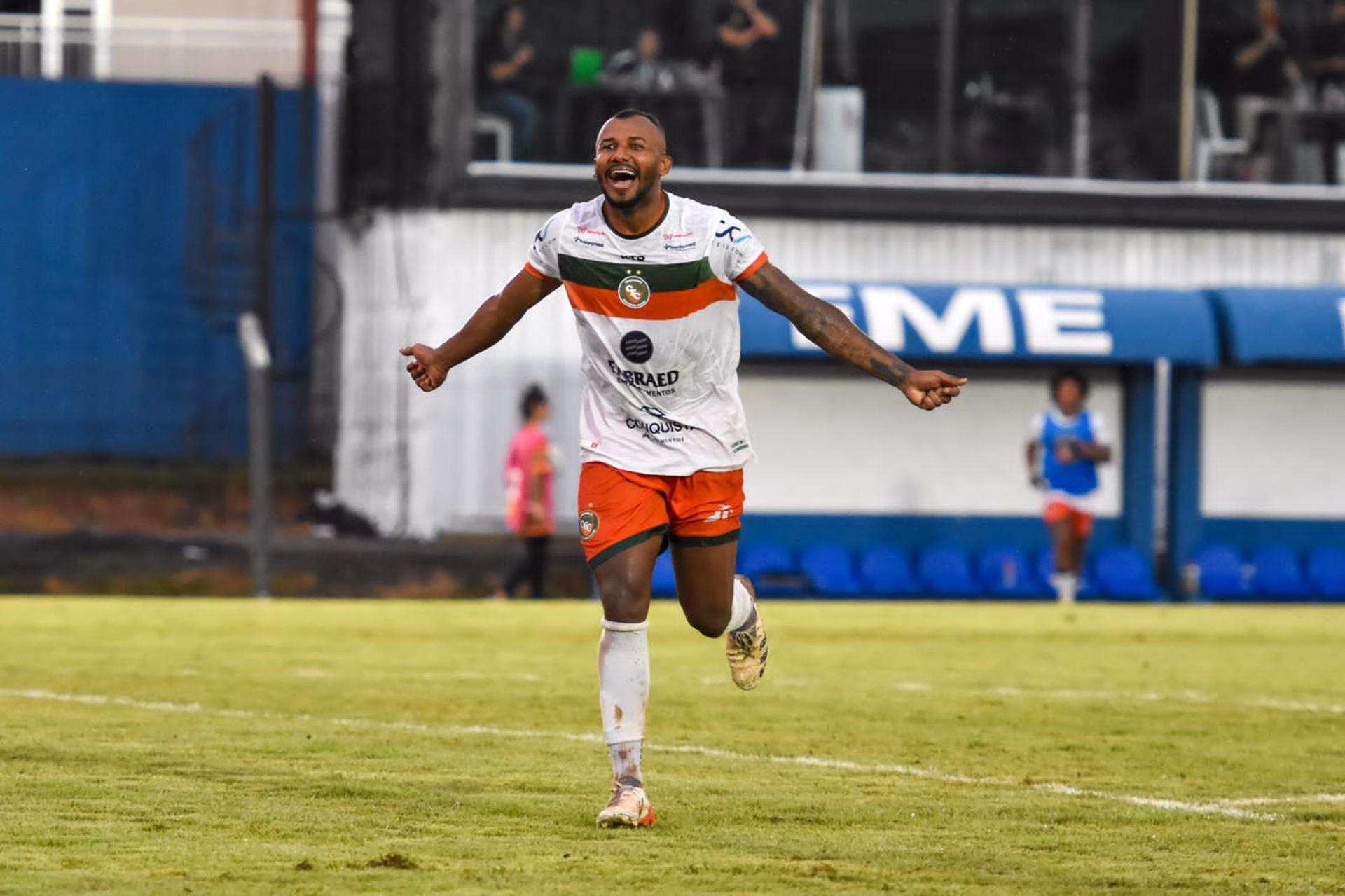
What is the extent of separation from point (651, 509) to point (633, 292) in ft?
2.29

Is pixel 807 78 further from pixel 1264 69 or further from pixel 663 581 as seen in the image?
pixel 663 581

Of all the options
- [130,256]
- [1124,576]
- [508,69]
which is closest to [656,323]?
[1124,576]

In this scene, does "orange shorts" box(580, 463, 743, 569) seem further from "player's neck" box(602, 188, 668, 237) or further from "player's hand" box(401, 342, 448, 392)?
"player's neck" box(602, 188, 668, 237)

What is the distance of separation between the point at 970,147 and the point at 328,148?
8.49 metres

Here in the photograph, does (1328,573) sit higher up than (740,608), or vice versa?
(740,608)

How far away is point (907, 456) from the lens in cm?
2589

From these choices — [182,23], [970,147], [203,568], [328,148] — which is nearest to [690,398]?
[203,568]

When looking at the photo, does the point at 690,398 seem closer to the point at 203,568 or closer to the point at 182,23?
the point at 203,568

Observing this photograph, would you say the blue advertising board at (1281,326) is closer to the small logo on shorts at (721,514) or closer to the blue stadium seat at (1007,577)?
the blue stadium seat at (1007,577)

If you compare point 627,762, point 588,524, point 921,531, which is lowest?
point 921,531

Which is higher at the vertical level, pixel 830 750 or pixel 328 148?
pixel 328 148

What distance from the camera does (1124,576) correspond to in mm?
25219

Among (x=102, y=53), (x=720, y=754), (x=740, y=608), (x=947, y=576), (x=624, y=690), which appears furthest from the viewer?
(x=102, y=53)

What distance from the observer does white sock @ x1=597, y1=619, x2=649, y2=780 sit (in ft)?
26.6
